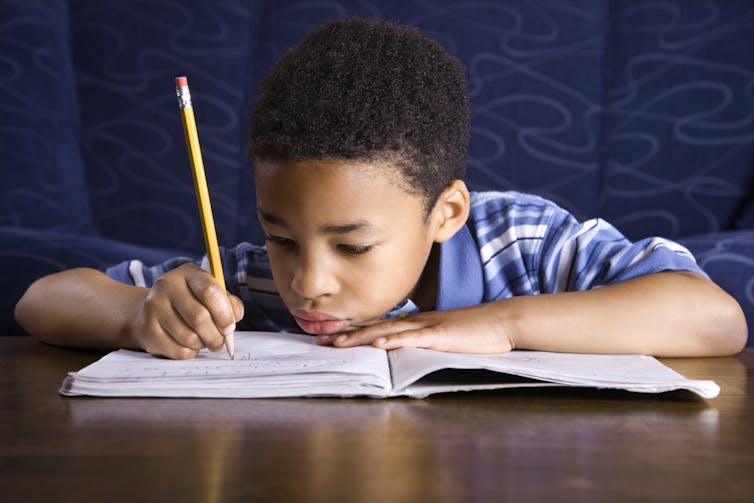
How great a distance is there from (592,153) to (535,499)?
4.50ft

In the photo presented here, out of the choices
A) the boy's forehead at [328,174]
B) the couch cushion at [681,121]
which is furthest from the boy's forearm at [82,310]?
the couch cushion at [681,121]

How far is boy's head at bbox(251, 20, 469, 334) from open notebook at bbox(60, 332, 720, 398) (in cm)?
15

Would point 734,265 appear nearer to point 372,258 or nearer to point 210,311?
point 372,258

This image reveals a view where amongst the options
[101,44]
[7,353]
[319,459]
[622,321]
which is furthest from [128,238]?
[319,459]

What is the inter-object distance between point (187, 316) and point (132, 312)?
0.16 meters

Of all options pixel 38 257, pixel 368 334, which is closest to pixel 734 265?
pixel 368 334

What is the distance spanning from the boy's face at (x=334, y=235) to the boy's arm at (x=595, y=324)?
0.21ft

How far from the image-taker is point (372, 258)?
2.97ft

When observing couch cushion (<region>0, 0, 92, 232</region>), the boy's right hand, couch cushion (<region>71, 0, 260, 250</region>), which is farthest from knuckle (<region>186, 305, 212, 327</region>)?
couch cushion (<region>0, 0, 92, 232</region>)

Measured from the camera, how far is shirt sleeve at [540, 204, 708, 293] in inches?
39.8

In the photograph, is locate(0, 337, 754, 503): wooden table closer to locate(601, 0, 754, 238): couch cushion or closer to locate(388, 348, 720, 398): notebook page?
locate(388, 348, 720, 398): notebook page

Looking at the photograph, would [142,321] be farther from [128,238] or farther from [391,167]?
[128,238]

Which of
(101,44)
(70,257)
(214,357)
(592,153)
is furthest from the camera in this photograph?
(101,44)

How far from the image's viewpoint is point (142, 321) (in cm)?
84
